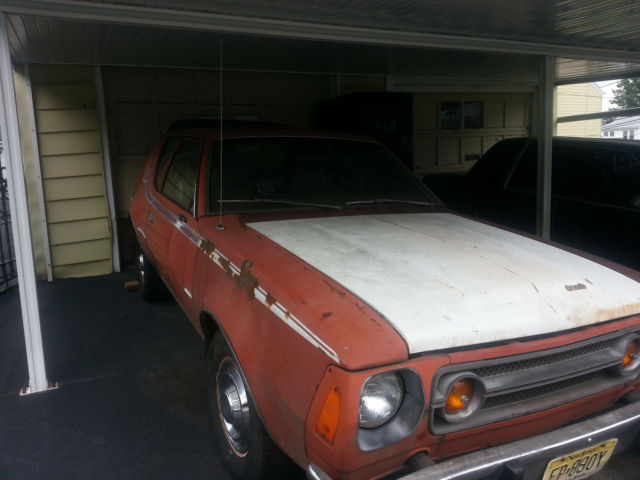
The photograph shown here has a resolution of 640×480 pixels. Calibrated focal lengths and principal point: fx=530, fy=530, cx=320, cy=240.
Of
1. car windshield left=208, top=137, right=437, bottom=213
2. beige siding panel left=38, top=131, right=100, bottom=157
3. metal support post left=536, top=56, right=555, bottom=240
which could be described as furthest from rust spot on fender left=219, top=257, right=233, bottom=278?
beige siding panel left=38, top=131, right=100, bottom=157

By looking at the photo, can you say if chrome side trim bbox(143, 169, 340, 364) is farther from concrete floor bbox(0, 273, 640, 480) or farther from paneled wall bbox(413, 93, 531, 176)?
paneled wall bbox(413, 93, 531, 176)

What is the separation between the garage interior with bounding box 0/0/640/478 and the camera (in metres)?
3.54

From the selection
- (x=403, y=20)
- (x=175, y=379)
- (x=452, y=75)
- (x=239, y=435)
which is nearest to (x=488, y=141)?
(x=452, y=75)

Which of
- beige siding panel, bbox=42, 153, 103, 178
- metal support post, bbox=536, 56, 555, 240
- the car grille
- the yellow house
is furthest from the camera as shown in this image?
the yellow house

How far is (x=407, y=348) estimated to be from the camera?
180cm

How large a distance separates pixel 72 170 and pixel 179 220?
12.1 feet

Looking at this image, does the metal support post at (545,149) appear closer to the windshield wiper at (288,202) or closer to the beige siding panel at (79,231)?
the windshield wiper at (288,202)

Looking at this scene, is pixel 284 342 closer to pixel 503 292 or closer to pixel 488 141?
pixel 503 292

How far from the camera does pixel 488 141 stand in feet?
30.8

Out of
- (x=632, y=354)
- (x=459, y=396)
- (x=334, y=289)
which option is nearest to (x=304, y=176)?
(x=334, y=289)

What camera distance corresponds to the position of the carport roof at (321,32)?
3.42m

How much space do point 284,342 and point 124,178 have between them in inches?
215

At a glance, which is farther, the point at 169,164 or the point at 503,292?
the point at 169,164

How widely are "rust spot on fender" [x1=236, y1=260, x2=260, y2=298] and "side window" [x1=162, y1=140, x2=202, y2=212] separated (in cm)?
106
